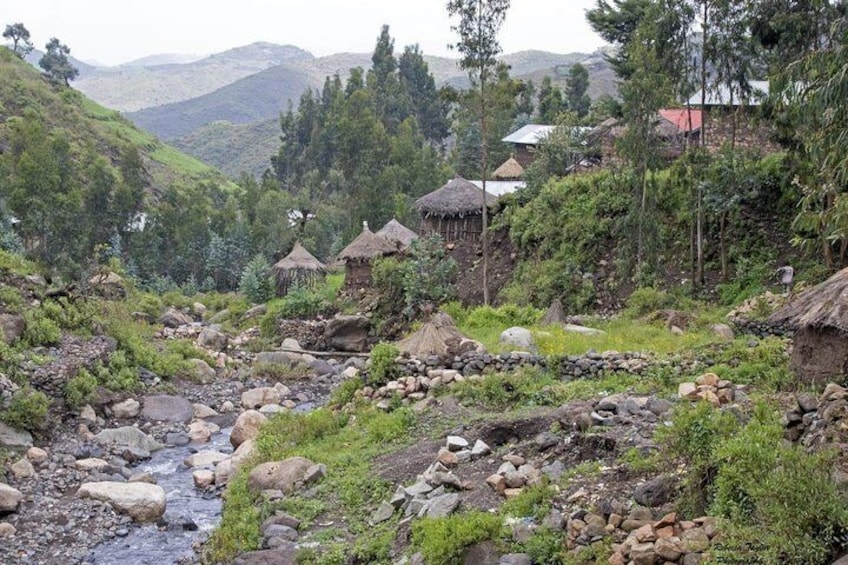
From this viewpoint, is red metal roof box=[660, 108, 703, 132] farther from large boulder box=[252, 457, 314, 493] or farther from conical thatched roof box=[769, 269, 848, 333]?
large boulder box=[252, 457, 314, 493]

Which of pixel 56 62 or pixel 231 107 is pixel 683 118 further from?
pixel 231 107

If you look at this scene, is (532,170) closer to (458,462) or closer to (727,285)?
→ (727,285)

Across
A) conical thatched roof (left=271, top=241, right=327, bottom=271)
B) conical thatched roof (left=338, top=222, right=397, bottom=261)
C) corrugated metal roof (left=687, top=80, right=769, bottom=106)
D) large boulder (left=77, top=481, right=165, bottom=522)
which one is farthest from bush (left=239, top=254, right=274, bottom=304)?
large boulder (left=77, top=481, right=165, bottom=522)

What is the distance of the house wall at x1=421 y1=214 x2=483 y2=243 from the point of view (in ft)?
94.5

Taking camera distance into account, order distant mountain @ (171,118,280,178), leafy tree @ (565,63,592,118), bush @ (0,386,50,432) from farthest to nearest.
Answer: distant mountain @ (171,118,280,178)
leafy tree @ (565,63,592,118)
bush @ (0,386,50,432)

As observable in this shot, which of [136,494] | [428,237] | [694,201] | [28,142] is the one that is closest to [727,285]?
[694,201]

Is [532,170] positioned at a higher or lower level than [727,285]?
higher

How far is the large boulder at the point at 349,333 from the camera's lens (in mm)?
25719

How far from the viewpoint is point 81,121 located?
188 ft

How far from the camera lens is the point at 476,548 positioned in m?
7.62

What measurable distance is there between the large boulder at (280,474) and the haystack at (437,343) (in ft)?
10.8

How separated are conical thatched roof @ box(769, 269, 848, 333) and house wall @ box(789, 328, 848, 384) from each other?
0.12m

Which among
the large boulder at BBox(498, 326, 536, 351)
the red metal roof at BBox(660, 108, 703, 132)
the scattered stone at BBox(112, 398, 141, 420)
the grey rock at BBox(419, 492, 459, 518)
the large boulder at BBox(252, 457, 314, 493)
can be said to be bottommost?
the scattered stone at BBox(112, 398, 141, 420)

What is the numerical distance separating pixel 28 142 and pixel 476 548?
3382 centimetres
